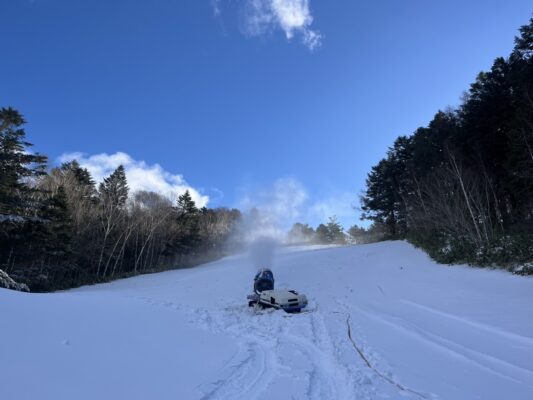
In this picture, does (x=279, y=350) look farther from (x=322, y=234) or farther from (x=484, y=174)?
(x=322, y=234)

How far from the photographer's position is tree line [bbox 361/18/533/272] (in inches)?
648

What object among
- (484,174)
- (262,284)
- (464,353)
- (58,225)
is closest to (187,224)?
(58,225)

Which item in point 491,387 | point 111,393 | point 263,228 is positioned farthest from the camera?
point 263,228

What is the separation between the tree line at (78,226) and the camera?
2067 cm

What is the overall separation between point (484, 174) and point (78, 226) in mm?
37732

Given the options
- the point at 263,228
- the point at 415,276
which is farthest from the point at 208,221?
the point at 415,276

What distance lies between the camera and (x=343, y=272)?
68.1ft

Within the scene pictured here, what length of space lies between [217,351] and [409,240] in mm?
25995

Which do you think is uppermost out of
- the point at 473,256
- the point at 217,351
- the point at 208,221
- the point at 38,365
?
the point at 208,221

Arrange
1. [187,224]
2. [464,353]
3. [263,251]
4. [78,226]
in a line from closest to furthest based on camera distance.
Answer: [464,353] < [263,251] < [78,226] < [187,224]

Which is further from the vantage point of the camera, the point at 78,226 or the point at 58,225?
the point at 78,226

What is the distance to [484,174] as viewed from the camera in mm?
20703

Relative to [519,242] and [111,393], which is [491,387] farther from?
[519,242]

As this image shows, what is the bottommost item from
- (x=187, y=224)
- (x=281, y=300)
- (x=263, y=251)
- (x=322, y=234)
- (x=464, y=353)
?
(x=464, y=353)
